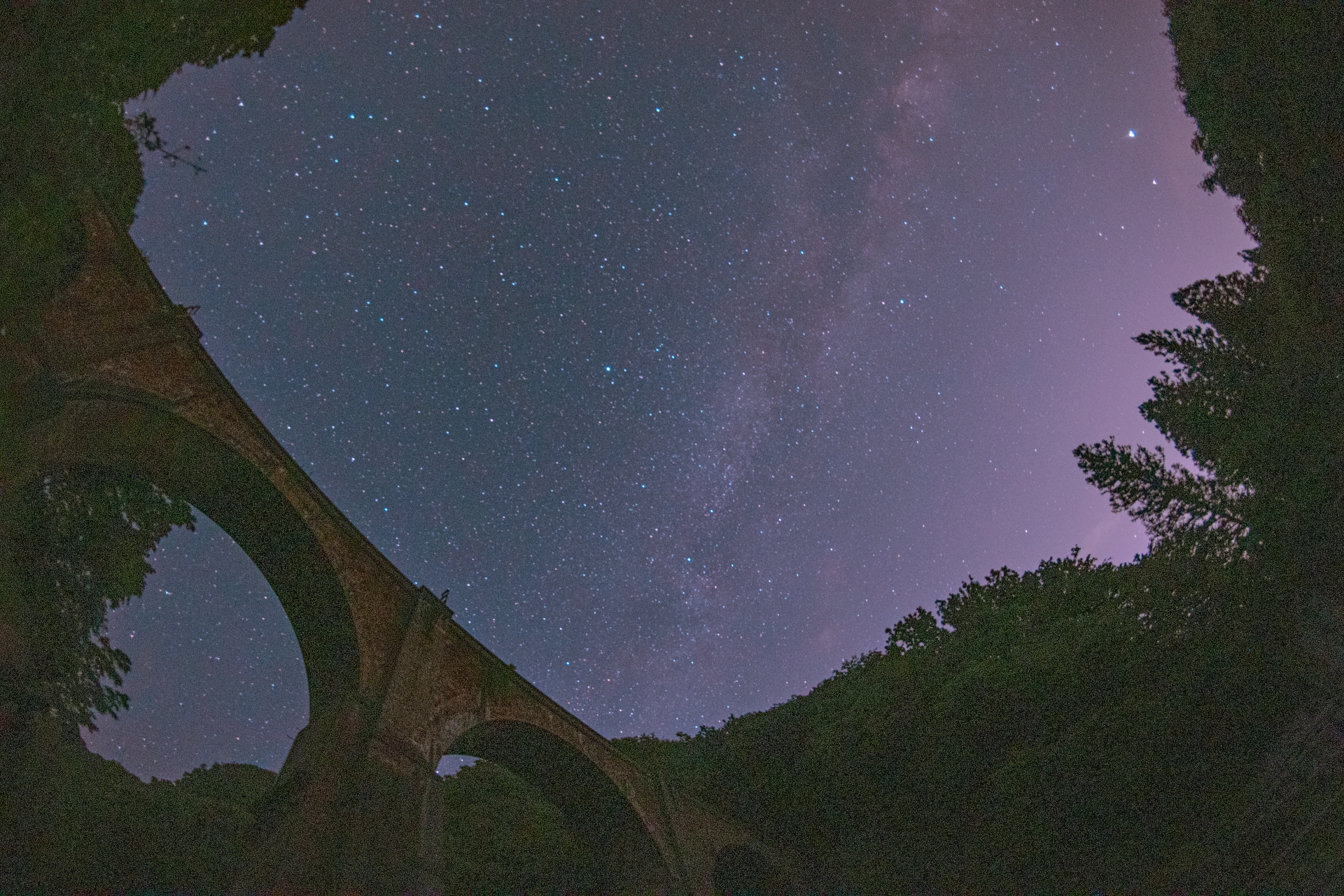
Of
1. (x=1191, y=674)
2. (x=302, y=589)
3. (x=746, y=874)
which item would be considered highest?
(x=302, y=589)

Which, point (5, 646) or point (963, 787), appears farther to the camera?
point (963, 787)

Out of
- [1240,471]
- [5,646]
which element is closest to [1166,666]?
[1240,471]

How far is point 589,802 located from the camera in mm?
15234

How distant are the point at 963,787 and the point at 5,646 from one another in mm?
15799

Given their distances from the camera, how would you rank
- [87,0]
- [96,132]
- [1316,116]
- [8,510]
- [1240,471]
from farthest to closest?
1. [1240,471]
2. [1316,116]
3. [8,510]
4. [96,132]
5. [87,0]

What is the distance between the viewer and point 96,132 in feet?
24.3

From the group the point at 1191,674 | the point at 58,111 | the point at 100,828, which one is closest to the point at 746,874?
the point at 1191,674

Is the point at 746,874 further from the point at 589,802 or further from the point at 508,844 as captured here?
the point at 508,844

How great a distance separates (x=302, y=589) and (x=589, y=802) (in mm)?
6972

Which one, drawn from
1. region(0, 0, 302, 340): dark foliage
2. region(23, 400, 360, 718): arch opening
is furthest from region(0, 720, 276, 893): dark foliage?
region(0, 0, 302, 340): dark foliage

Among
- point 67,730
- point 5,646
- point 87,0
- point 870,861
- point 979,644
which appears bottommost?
point 870,861

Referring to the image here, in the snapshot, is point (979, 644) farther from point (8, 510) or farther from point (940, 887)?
point (8, 510)

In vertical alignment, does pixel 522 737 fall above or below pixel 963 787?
above

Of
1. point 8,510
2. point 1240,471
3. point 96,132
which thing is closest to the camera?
point 96,132
